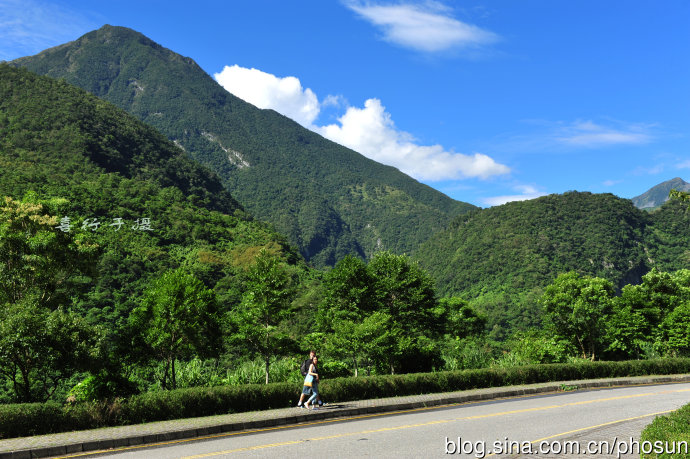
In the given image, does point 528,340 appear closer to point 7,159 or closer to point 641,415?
point 641,415

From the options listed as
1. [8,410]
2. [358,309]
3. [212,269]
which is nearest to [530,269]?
[212,269]

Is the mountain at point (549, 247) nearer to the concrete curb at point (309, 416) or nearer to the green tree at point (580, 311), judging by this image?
the green tree at point (580, 311)

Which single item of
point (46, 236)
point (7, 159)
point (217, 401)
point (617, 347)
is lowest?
point (617, 347)

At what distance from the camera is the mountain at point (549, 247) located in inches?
4820

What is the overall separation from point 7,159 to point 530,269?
118 m

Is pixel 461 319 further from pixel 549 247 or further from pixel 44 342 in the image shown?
pixel 549 247

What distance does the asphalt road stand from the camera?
8.41 m

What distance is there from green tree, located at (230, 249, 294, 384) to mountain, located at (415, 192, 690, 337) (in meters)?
87.0

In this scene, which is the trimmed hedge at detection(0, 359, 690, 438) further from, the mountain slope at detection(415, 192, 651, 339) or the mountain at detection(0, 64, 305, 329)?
the mountain slope at detection(415, 192, 651, 339)

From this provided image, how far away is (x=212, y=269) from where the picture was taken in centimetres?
7138

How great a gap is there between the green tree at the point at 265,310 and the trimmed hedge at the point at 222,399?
23.2ft

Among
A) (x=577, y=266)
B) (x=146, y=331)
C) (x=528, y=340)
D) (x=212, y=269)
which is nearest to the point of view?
(x=146, y=331)

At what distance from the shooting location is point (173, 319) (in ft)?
57.8

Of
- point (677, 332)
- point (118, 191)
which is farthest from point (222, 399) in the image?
point (118, 191)
